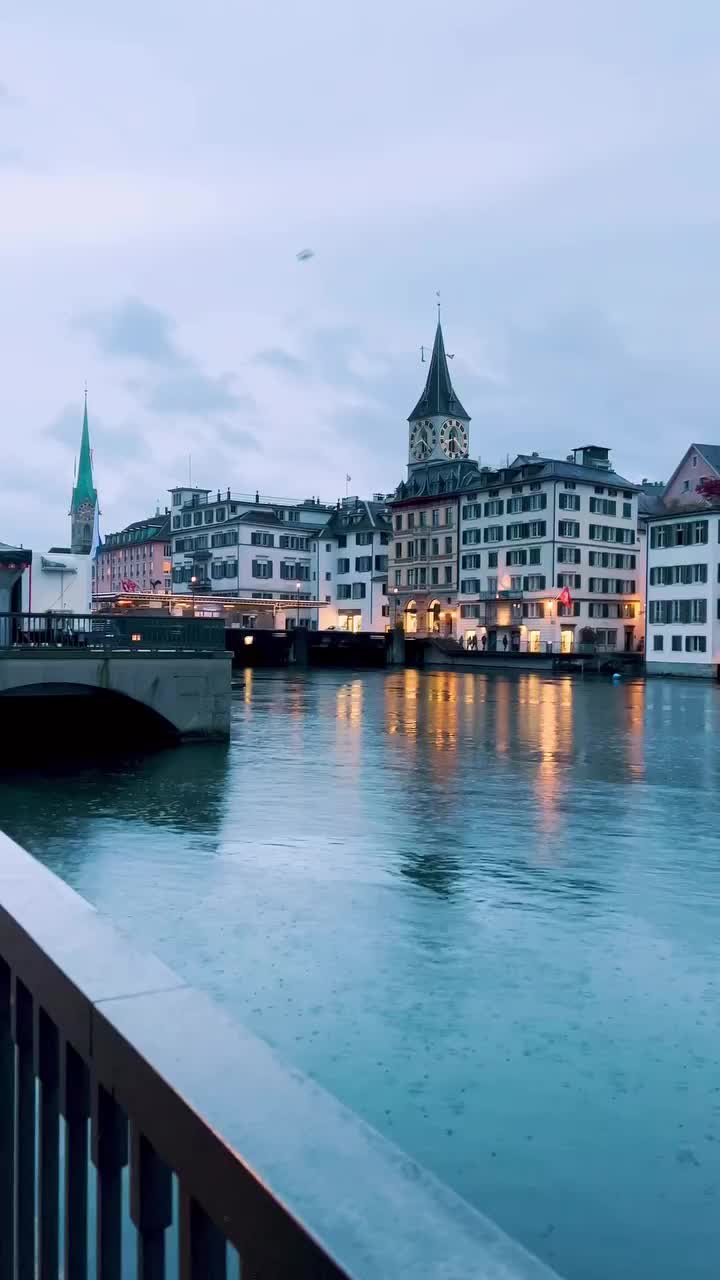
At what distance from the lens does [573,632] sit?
9238 cm

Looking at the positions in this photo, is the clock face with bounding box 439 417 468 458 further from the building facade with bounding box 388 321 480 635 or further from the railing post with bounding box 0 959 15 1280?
the railing post with bounding box 0 959 15 1280

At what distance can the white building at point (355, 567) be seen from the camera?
117438mm

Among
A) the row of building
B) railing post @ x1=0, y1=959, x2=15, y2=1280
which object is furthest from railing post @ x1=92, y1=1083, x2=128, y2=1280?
the row of building

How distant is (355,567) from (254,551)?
10.9 meters

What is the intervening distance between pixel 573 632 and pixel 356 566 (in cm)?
3403

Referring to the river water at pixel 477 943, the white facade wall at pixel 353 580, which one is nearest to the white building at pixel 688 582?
the white facade wall at pixel 353 580

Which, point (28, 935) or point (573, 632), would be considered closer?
point (28, 935)

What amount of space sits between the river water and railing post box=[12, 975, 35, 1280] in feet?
14.4

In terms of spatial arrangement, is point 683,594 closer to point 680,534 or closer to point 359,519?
point 680,534

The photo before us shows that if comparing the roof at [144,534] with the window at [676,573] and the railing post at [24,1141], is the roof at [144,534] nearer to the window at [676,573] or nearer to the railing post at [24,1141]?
the window at [676,573]

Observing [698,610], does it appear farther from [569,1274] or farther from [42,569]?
[569,1274]

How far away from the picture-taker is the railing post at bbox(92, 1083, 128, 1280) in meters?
2.01

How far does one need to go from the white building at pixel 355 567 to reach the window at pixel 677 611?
119 ft

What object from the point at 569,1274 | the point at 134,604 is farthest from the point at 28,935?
the point at 134,604
